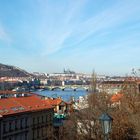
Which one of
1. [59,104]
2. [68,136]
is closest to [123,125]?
[68,136]

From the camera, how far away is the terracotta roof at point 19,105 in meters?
34.8

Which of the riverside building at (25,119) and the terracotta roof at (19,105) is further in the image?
the terracotta roof at (19,105)

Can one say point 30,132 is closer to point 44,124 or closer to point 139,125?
point 44,124

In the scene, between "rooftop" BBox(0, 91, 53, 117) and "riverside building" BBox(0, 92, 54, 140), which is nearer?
"riverside building" BBox(0, 92, 54, 140)

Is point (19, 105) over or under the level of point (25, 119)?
over

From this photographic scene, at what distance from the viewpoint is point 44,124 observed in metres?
40.1

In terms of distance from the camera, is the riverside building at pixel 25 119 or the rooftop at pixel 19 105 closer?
the riverside building at pixel 25 119

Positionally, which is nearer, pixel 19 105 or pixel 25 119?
pixel 25 119

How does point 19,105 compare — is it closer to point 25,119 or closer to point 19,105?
point 19,105

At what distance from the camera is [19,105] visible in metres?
37.8

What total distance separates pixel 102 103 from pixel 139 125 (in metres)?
11.3

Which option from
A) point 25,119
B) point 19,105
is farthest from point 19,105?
point 25,119

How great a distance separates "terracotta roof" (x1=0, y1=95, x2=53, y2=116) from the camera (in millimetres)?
34803

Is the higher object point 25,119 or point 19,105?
point 19,105
